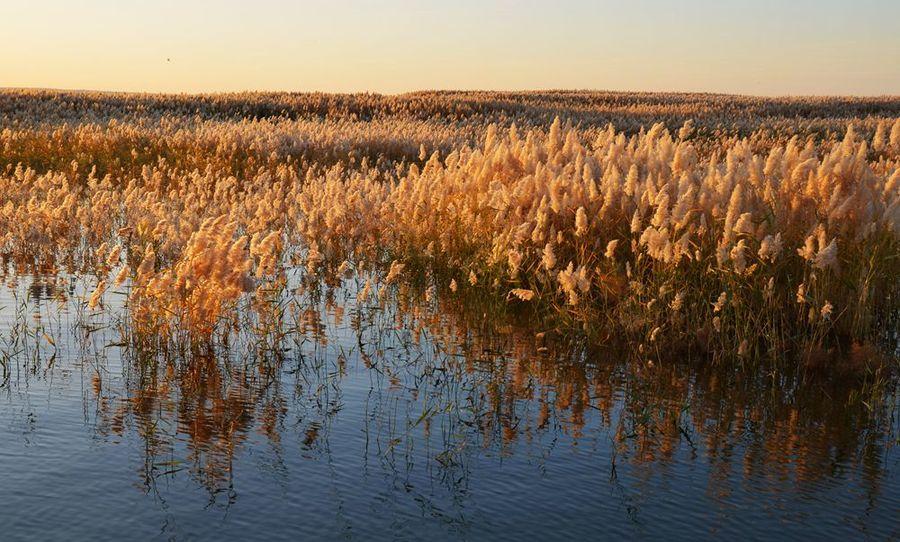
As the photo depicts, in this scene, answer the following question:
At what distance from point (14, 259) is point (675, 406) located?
7638 mm

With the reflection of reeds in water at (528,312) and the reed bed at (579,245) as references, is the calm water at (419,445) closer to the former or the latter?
the reflection of reeds in water at (528,312)

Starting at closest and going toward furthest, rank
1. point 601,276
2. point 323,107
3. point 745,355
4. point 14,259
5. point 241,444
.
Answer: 1. point 241,444
2. point 745,355
3. point 601,276
4. point 14,259
5. point 323,107

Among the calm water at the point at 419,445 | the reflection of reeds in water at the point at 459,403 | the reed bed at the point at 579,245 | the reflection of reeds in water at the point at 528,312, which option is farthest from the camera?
the reed bed at the point at 579,245

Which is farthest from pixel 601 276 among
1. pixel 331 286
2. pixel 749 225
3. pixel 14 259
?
pixel 14 259

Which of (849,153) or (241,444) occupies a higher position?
(849,153)

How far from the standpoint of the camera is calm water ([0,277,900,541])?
173 inches

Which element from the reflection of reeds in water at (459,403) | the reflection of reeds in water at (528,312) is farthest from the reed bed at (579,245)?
the reflection of reeds in water at (459,403)

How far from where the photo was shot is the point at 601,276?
8.02m

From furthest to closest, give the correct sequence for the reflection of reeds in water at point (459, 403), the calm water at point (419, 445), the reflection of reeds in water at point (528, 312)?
the reflection of reeds in water at point (528, 312)
the reflection of reeds in water at point (459, 403)
the calm water at point (419, 445)

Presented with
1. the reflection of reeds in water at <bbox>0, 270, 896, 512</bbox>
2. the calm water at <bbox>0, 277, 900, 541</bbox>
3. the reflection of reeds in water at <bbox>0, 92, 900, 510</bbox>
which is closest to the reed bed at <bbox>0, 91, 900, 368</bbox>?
the reflection of reeds in water at <bbox>0, 92, 900, 510</bbox>

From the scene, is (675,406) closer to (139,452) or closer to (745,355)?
(745,355)

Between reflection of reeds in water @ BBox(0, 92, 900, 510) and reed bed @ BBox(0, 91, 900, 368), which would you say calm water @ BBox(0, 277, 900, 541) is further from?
reed bed @ BBox(0, 91, 900, 368)

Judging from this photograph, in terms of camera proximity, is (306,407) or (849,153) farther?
(849,153)

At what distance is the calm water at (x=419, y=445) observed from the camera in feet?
14.4
